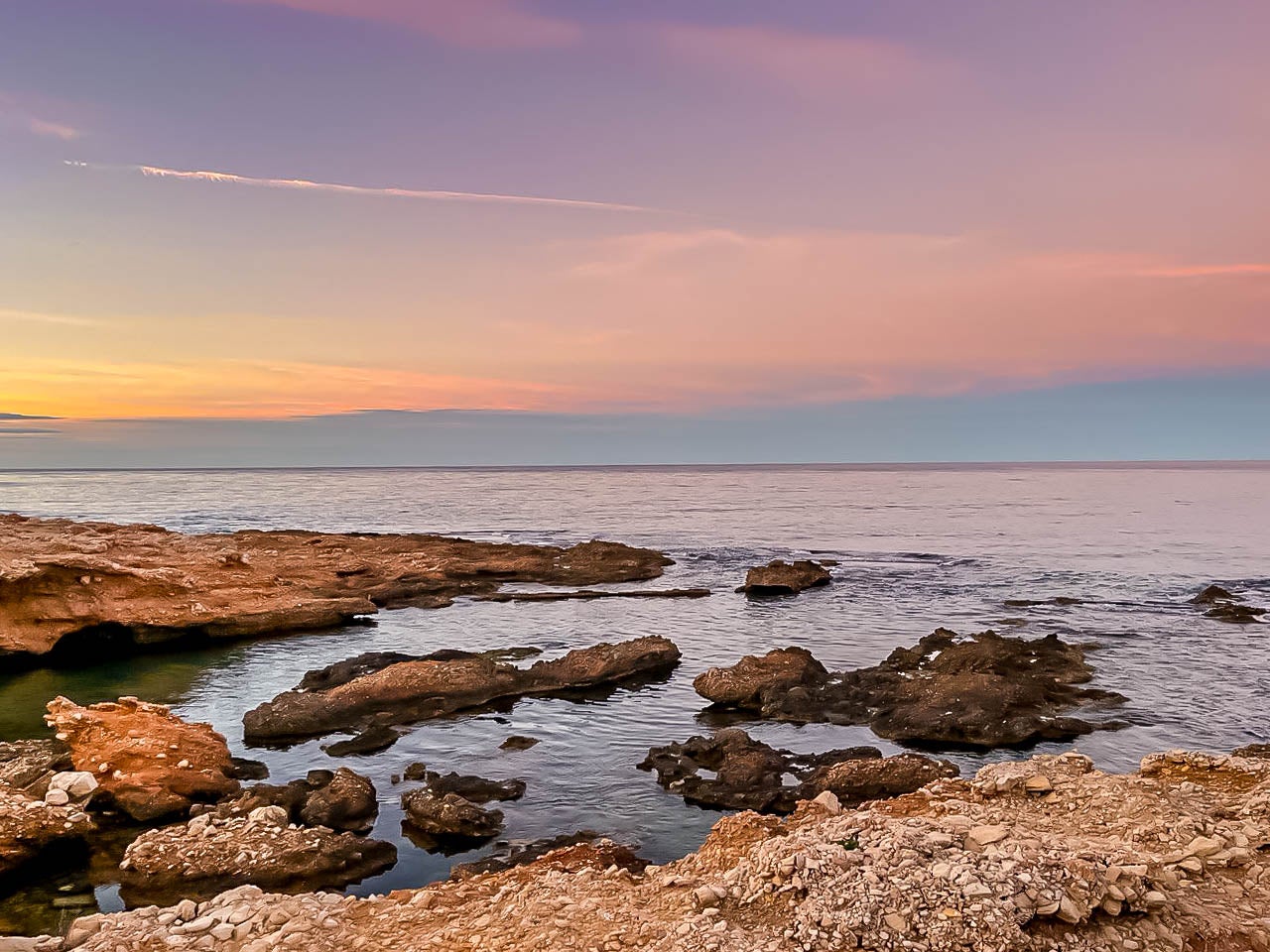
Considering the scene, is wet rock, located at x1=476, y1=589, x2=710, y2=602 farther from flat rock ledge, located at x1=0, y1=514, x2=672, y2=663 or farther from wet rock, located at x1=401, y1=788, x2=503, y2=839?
wet rock, located at x1=401, y1=788, x2=503, y2=839

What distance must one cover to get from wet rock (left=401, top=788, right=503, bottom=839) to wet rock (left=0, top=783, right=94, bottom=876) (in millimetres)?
4858

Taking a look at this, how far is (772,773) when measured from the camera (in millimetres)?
15602

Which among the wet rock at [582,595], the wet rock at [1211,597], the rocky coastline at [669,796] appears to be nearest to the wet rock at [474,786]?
the rocky coastline at [669,796]

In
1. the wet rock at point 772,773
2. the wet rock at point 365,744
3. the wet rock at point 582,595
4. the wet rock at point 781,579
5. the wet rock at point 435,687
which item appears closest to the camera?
the wet rock at point 772,773

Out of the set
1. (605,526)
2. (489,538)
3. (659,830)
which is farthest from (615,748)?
(605,526)

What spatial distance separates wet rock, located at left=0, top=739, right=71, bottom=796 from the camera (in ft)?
46.1

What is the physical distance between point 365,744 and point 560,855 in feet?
24.4

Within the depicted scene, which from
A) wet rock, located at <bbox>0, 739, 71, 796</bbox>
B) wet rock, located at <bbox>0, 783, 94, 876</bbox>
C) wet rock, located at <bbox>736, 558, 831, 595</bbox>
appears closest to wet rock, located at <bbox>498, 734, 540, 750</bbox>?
wet rock, located at <bbox>0, 783, 94, 876</bbox>

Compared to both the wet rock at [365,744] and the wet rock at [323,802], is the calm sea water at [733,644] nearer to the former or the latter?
the wet rock at [365,744]

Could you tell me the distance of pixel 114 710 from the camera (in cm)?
1548

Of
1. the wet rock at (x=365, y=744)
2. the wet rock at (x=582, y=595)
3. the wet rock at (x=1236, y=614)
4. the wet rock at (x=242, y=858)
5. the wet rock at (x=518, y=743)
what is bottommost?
the wet rock at (x=582, y=595)

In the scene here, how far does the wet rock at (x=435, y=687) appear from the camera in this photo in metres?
19.0

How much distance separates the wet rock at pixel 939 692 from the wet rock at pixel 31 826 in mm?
13115

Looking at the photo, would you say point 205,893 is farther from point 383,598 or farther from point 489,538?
point 489,538
